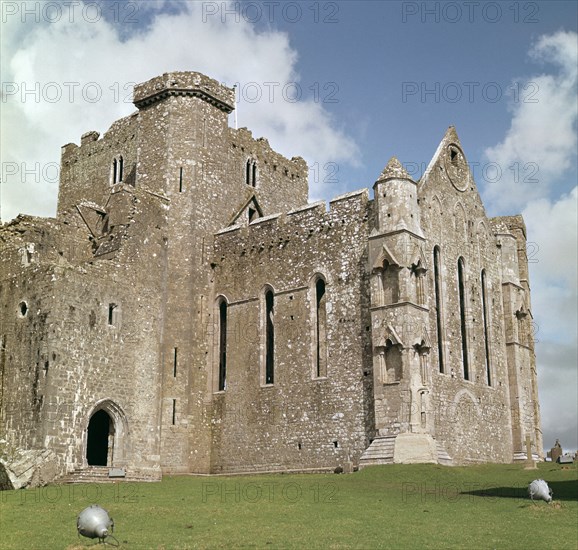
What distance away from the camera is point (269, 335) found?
3666 centimetres

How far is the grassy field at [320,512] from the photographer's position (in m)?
17.2

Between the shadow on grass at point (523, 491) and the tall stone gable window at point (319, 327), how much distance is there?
406 inches

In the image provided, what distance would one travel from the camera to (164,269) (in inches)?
1447

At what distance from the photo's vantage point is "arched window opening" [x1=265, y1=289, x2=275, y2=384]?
36125mm

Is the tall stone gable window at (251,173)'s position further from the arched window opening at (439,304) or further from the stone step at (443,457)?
the stone step at (443,457)

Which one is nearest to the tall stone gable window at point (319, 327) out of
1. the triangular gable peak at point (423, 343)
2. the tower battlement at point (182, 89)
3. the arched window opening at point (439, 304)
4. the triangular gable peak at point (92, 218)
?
the triangular gable peak at point (423, 343)

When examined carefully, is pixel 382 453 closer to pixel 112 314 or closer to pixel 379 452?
pixel 379 452

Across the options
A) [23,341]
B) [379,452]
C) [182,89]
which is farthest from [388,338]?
[182,89]

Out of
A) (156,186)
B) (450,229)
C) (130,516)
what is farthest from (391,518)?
(156,186)

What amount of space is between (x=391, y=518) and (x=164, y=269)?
64.5 feet

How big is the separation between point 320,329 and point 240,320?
4.25m

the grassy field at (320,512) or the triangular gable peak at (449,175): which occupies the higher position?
the triangular gable peak at (449,175)

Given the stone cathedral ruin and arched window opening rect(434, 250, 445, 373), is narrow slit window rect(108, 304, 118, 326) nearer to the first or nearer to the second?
the stone cathedral ruin

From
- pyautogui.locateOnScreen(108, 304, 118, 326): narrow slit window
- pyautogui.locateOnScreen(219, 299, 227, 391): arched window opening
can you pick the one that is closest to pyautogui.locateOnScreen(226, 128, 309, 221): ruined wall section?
pyautogui.locateOnScreen(219, 299, 227, 391): arched window opening
